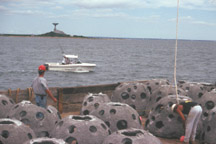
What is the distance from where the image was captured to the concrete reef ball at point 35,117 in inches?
370

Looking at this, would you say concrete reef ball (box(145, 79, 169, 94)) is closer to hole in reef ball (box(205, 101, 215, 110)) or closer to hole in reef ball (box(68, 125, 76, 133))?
hole in reef ball (box(205, 101, 215, 110))

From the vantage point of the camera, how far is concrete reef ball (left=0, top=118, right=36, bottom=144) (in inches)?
298

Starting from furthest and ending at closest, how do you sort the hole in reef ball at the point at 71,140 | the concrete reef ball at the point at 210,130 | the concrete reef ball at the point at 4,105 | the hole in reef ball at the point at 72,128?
the concrete reef ball at the point at 4,105 → the concrete reef ball at the point at 210,130 → the hole in reef ball at the point at 72,128 → the hole in reef ball at the point at 71,140

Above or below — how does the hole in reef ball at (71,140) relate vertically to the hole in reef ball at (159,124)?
above

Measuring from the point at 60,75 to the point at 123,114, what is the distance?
48.5 metres

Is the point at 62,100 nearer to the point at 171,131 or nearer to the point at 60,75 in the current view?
the point at 171,131

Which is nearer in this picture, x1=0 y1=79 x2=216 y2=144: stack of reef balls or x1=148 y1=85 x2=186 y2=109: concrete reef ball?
x1=0 y1=79 x2=216 y2=144: stack of reef balls

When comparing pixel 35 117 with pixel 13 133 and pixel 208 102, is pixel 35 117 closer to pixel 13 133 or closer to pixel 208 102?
pixel 13 133

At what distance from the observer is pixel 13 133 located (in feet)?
25.1

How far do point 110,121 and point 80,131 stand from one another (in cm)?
178

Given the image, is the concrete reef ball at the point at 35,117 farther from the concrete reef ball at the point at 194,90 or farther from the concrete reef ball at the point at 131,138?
the concrete reef ball at the point at 194,90

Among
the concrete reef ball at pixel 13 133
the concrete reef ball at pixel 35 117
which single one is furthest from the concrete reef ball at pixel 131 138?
the concrete reef ball at pixel 35 117

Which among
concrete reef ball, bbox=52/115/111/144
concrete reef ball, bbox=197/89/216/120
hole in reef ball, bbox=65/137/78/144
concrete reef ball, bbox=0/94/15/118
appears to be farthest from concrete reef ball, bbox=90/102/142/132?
concrete reef ball, bbox=0/94/15/118

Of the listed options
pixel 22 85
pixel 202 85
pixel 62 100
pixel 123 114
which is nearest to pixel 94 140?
pixel 123 114
